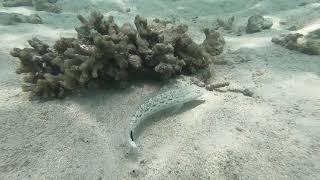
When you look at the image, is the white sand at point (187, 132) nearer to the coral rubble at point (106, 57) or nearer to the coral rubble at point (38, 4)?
the coral rubble at point (106, 57)

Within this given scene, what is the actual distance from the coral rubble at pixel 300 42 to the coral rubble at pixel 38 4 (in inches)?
284

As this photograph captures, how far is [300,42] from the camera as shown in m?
6.24

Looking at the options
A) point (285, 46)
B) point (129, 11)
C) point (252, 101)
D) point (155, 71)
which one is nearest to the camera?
point (252, 101)

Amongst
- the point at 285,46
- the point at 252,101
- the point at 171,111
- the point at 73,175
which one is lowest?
the point at 73,175

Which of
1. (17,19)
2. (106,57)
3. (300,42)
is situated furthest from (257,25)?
(17,19)

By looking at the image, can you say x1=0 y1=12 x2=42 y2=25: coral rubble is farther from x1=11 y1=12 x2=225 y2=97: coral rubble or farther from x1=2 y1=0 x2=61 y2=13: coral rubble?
x1=11 y1=12 x2=225 y2=97: coral rubble

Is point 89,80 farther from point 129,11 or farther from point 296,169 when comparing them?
Result: point 129,11

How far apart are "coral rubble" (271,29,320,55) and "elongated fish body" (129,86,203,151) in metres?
2.66

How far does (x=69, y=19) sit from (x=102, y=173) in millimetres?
6755

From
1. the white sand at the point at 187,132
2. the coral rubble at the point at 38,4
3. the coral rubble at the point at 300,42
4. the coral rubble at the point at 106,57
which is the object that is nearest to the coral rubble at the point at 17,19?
the coral rubble at the point at 38,4

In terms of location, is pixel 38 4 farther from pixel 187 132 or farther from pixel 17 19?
pixel 187 132

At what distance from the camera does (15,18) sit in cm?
830

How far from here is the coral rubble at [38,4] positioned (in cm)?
999

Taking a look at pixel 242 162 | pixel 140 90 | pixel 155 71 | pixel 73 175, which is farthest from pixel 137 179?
pixel 155 71
